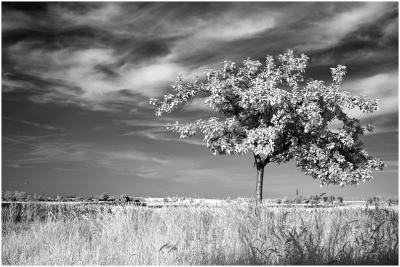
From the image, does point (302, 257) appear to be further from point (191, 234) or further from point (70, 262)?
point (70, 262)

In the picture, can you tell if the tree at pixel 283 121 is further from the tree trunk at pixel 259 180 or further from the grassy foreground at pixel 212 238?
the grassy foreground at pixel 212 238

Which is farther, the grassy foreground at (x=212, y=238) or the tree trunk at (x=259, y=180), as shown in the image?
the tree trunk at (x=259, y=180)

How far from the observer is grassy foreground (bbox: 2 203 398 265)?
35.4 ft

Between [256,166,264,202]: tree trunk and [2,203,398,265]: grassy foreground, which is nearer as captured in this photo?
[2,203,398,265]: grassy foreground

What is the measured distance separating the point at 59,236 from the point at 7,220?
12.9ft

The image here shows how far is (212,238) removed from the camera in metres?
11.9

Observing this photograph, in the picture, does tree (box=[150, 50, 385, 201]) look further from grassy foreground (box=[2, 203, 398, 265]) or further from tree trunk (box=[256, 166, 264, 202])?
grassy foreground (box=[2, 203, 398, 265])

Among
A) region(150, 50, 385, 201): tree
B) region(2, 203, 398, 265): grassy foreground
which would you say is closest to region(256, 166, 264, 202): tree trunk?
region(150, 50, 385, 201): tree

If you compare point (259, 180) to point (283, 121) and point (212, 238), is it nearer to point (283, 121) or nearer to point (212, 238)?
point (283, 121)

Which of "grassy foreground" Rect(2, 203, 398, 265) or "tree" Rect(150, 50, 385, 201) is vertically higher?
"tree" Rect(150, 50, 385, 201)

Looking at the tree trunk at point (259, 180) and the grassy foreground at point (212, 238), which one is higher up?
the tree trunk at point (259, 180)

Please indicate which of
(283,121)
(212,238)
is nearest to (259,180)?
(283,121)

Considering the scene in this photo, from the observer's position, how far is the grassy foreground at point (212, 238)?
10797 mm

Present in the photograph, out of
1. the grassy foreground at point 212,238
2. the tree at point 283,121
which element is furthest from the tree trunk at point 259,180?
the grassy foreground at point 212,238
